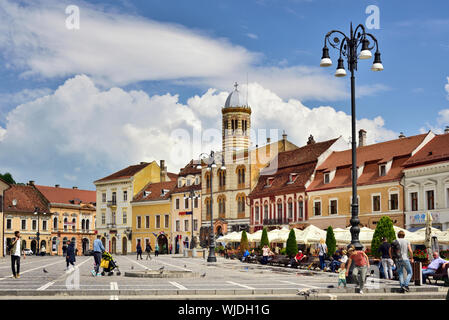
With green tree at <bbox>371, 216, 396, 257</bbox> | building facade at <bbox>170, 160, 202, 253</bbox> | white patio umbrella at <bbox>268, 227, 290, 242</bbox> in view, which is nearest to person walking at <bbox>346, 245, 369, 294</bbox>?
green tree at <bbox>371, 216, 396, 257</bbox>

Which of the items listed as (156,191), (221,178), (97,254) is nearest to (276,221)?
(221,178)

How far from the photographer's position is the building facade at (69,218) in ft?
292

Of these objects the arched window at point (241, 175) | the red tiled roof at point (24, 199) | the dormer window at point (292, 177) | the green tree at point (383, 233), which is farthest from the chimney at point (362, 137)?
the red tiled roof at point (24, 199)

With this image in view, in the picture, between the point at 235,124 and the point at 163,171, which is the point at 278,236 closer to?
the point at 235,124

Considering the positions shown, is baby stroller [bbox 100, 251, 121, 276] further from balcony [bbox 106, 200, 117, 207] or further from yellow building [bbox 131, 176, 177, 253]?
balcony [bbox 106, 200, 117, 207]

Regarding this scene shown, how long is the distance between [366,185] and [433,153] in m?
6.48

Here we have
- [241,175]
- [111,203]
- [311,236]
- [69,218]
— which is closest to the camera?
[311,236]

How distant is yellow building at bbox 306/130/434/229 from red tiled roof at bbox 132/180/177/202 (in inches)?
1137

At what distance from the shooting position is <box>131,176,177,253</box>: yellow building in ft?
261

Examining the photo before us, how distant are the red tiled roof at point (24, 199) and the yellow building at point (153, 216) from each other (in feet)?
44.4

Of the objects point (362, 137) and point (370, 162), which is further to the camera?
point (362, 137)

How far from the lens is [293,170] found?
60.1 meters
